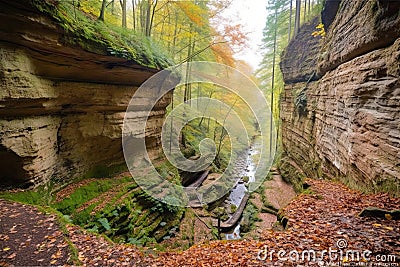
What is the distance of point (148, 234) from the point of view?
7.48 meters

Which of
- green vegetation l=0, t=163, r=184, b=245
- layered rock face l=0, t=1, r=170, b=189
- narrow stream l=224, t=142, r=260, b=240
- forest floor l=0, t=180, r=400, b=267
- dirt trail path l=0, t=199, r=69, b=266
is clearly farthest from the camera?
narrow stream l=224, t=142, r=260, b=240

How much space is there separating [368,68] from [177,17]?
10.6 m

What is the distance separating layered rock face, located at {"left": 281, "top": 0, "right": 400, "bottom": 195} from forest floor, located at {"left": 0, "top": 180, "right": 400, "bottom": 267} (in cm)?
105

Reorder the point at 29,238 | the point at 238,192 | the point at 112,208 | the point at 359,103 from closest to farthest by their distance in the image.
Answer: the point at 29,238 → the point at 359,103 → the point at 112,208 → the point at 238,192

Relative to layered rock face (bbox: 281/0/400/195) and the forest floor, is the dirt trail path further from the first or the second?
layered rock face (bbox: 281/0/400/195)

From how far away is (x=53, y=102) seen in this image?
6367 mm

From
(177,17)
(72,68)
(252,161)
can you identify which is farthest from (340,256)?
(252,161)

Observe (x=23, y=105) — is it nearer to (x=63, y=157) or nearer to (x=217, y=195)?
(x=63, y=157)

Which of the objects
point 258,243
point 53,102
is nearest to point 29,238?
point 53,102

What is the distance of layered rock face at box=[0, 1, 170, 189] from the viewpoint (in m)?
4.80

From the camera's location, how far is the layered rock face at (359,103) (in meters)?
4.50

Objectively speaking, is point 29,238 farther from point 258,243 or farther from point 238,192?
point 238,192

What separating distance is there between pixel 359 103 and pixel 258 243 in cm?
505

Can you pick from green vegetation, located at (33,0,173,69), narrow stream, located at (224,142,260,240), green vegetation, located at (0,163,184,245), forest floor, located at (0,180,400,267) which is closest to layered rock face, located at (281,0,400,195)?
forest floor, located at (0,180,400,267)
